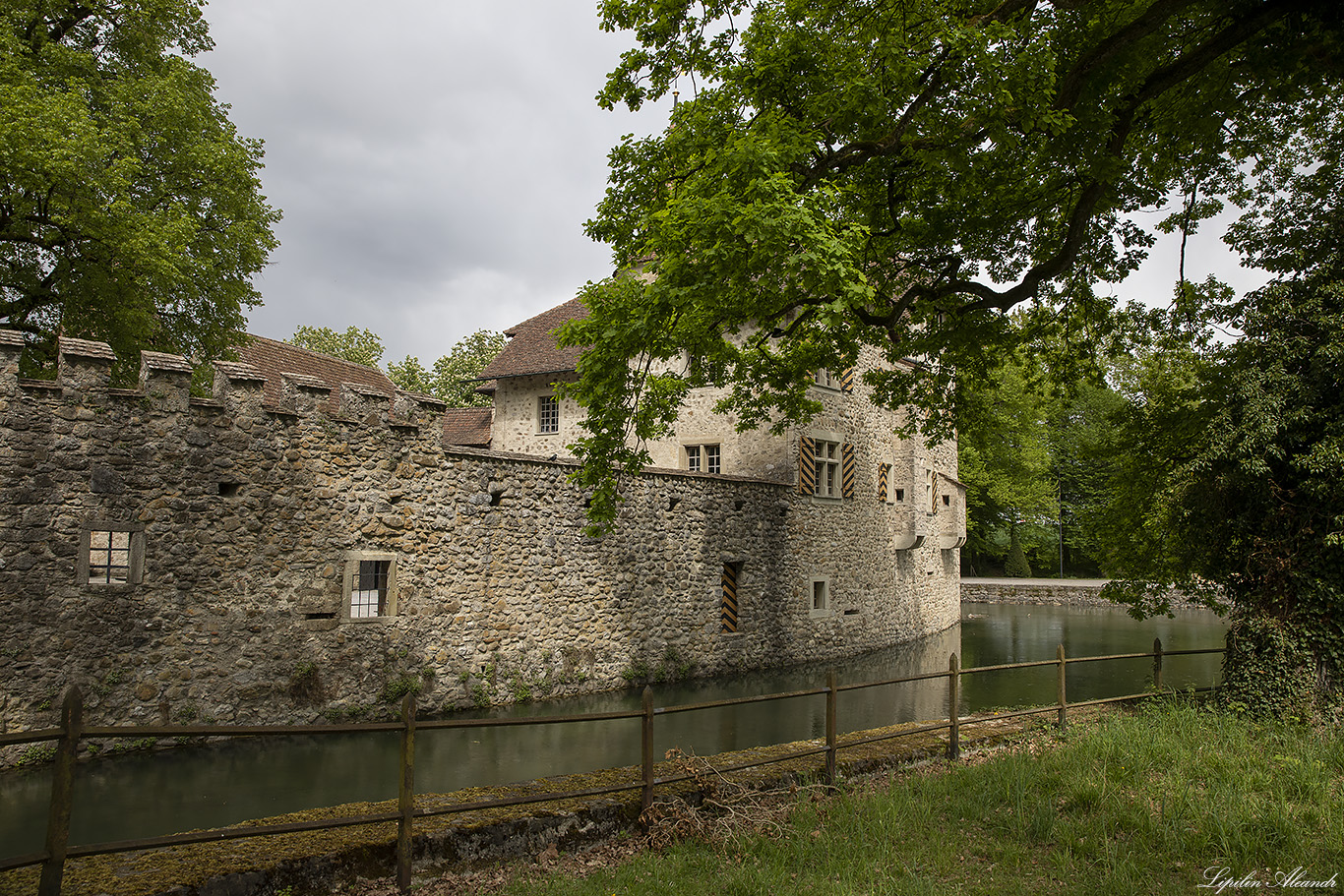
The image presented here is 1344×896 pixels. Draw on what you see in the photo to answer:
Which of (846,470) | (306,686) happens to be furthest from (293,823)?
(846,470)

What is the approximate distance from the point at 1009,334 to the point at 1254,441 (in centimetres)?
405

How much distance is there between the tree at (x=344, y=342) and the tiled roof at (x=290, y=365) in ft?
70.8

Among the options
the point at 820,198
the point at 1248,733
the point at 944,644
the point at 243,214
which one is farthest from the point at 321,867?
the point at 944,644

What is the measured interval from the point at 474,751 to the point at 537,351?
13.2 m

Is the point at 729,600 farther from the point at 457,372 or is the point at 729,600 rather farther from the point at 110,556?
the point at 457,372

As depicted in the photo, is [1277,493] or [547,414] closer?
[1277,493]

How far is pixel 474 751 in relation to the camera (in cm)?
945

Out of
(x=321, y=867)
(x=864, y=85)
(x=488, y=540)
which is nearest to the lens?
(x=321, y=867)

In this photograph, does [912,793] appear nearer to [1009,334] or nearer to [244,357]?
[1009,334]

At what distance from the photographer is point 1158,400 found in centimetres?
1028

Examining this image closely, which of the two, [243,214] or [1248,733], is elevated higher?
[243,214]

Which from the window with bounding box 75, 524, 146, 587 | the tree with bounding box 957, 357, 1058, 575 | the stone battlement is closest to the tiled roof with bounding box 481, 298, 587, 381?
the stone battlement

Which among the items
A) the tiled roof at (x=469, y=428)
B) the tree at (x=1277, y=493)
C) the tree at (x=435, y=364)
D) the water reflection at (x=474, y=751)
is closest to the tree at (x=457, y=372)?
the tree at (x=435, y=364)

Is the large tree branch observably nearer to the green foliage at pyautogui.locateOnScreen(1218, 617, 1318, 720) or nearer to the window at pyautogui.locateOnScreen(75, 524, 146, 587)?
the green foliage at pyautogui.locateOnScreen(1218, 617, 1318, 720)
